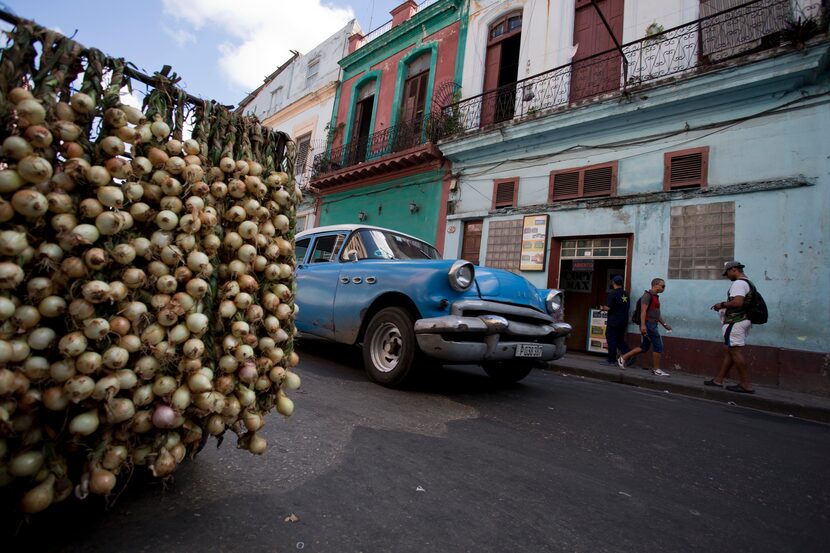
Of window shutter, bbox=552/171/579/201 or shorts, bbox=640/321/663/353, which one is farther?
window shutter, bbox=552/171/579/201

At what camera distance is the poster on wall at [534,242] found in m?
9.34

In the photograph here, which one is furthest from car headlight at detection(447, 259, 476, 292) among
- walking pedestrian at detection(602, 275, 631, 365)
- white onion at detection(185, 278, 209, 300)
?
walking pedestrian at detection(602, 275, 631, 365)

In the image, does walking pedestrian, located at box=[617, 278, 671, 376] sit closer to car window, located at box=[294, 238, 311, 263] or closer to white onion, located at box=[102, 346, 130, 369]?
car window, located at box=[294, 238, 311, 263]

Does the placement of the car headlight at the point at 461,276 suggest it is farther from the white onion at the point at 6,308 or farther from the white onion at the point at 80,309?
the white onion at the point at 6,308

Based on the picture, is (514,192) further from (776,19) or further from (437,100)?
(776,19)

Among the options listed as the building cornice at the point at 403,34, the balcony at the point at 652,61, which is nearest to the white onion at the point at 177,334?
the balcony at the point at 652,61

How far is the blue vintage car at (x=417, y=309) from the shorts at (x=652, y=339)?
3429 mm

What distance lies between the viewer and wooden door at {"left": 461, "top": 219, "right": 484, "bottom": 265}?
10.8 meters

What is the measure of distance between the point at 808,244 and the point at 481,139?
6.72m

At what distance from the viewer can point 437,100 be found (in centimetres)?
1248

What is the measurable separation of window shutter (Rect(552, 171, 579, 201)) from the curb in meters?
4.06

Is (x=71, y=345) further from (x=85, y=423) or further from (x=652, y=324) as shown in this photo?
(x=652, y=324)

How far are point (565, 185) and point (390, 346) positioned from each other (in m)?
7.00

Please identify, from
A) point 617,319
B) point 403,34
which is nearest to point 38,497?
point 617,319
